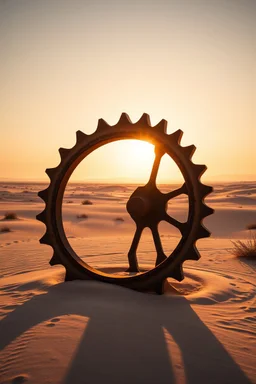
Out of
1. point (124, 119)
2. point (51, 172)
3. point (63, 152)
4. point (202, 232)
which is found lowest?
point (202, 232)

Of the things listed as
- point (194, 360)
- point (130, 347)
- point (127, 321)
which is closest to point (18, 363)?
point (130, 347)

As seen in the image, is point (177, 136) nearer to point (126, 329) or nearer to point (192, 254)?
point (192, 254)

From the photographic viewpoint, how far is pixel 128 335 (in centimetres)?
292

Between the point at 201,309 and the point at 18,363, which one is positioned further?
the point at 201,309

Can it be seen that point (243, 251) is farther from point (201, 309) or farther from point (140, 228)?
point (201, 309)

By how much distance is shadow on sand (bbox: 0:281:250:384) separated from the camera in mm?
2381

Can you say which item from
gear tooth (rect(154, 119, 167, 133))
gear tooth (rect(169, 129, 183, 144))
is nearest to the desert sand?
gear tooth (rect(169, 129, 183, 144))

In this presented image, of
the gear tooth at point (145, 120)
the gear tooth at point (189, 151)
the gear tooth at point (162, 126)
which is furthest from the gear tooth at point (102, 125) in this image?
the gear tooth at point (189, 151)

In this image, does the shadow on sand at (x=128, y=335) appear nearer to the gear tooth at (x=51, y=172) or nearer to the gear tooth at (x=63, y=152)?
the gear tooth at (x=51, y=172)

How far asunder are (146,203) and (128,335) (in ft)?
6.54

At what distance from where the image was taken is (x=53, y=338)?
2.86 metres

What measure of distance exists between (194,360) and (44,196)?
2.97 meters

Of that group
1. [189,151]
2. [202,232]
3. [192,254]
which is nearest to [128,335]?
[192,254]

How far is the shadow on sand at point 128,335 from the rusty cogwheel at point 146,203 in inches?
9.6
